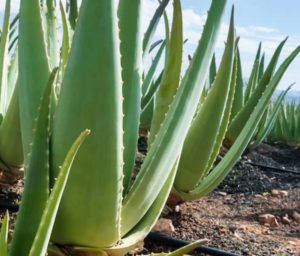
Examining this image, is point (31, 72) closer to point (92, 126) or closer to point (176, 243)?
point (92, 126)

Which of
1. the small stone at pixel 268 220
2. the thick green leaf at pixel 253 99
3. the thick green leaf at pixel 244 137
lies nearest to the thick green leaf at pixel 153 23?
the thick green leaf at pixel 244 137

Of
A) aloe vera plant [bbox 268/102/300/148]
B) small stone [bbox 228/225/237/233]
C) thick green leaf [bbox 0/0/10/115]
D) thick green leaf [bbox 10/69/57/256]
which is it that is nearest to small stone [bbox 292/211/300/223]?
small stone [bbox 228/225/237/233]

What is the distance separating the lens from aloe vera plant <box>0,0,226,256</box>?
604mm

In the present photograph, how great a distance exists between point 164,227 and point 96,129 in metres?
0.66

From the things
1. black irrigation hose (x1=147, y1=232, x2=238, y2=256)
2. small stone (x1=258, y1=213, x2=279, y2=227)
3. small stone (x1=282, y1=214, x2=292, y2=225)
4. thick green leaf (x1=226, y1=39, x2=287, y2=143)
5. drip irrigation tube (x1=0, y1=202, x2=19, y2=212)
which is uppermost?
thick green leaf (x1=226, y1=39, x2=287, y2=143)

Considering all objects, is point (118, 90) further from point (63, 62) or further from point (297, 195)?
point (297, 195)

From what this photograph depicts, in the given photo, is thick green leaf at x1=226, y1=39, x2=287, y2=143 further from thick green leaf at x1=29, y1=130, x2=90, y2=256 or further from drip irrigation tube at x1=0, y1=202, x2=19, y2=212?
thick green leaf at x1=29, y1=130, x2=90, y2=256

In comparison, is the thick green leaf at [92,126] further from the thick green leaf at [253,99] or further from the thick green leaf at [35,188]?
the thick green leaf at [253,99]

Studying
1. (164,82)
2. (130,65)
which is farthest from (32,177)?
(164,82)

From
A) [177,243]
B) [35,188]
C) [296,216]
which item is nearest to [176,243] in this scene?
[177,243]

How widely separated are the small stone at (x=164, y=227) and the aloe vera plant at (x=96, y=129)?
0.41m

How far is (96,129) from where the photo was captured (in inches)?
24.8

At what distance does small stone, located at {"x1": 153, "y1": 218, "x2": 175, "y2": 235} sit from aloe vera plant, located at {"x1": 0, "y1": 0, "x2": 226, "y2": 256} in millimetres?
411

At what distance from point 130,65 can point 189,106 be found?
0.34ft
